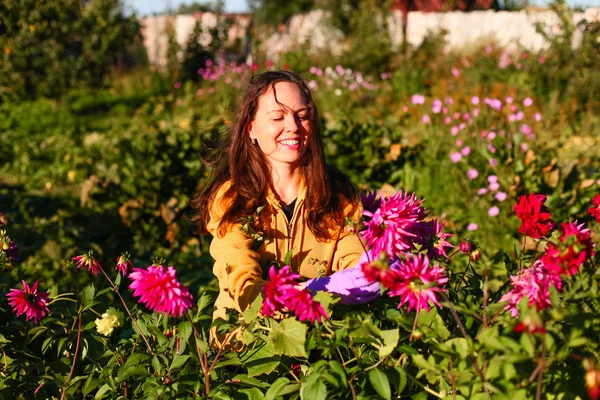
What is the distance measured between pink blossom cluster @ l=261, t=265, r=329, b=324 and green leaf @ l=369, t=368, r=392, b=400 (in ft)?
0.46

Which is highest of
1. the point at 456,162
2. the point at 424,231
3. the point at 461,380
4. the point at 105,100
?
the point at 424,231

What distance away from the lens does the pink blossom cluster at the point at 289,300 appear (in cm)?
130

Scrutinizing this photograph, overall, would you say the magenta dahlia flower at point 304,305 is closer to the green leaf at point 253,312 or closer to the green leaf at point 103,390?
the green leaf at point 253,312

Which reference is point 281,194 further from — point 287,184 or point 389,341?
point 389,341

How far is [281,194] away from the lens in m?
2.23

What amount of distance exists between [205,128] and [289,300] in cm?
286

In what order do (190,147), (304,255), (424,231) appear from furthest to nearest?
(190,147) → (304,255) → (424,231)

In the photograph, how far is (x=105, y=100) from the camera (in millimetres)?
11945

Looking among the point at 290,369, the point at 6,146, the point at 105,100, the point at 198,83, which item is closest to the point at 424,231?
the point at 290,369

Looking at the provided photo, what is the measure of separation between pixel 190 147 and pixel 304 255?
8.95 feet

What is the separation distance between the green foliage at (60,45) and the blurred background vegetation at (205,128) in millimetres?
28

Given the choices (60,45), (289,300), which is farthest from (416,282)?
(60,45)

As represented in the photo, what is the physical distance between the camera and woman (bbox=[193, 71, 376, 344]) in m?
2.09

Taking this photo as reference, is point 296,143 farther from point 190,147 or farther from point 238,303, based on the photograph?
point 190,147
